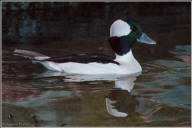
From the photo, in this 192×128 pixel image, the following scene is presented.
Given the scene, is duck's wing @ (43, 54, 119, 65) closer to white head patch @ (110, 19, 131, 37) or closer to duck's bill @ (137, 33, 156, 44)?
white head patch @ (110, 19, 131, 37)

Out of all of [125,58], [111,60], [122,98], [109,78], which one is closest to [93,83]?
[109,78]

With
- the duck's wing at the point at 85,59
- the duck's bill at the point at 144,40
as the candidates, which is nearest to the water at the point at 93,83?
the duck's wing at the point at 85,59

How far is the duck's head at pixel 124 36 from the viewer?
1031cm

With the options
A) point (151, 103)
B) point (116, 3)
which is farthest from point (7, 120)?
point (116, 3)

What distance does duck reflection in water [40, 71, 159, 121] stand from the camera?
757 centimetres

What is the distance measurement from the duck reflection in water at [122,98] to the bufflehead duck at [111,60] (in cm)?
13

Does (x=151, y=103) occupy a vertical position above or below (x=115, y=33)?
below

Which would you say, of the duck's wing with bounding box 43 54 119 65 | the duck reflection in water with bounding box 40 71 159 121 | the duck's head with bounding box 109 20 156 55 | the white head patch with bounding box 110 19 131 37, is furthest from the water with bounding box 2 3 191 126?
the white head patch with bounding box 110 19 131 37

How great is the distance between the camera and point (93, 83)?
9359 millimetres

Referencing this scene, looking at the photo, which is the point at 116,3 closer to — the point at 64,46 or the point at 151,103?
the point at 64,46

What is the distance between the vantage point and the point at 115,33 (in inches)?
407

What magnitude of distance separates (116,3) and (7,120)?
11809mm

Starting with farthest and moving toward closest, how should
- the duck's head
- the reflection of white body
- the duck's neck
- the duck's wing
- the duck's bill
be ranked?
the duck's bill < the duck's neck < the duck's head < the duck's wing < the reflection of white body

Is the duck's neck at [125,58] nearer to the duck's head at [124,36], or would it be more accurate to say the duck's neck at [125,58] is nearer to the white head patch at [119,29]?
the duck's head at [124,36]
